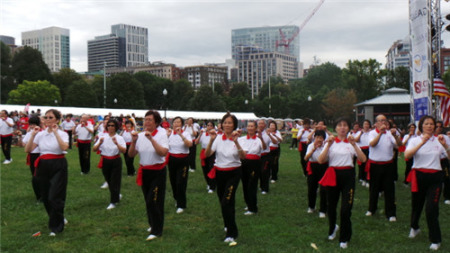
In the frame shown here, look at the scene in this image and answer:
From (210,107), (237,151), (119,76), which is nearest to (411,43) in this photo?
(237,151)

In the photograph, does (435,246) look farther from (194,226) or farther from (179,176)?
(179,176)

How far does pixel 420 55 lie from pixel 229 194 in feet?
46.9

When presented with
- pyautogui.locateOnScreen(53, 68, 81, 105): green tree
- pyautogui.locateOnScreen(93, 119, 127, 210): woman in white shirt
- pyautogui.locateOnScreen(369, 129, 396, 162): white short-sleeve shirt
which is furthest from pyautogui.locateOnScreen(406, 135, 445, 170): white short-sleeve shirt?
pyautogui.locateOnScreen(53, 68, 81, 105): green tree

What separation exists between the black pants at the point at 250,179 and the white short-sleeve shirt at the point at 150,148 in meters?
2.44

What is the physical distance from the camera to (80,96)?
69000mm

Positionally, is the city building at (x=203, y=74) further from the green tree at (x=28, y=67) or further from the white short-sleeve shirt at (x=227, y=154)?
the white short-sleeve shirt at (x=227, y=154)

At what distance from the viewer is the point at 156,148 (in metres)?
7.05

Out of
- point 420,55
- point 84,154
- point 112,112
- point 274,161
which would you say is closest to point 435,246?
point 274,161

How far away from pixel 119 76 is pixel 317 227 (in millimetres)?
70601

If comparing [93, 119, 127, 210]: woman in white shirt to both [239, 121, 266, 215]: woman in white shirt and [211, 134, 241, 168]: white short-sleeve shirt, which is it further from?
[211, 134, 241, 168]: white short-sleeve shirt

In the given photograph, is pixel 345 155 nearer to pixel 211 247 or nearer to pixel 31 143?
pixel 211 247

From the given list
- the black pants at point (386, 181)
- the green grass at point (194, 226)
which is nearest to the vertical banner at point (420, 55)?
the green grass at point (194, 226)

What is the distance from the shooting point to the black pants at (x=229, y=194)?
7227 millimetres

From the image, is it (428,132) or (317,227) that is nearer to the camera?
(428,132)
